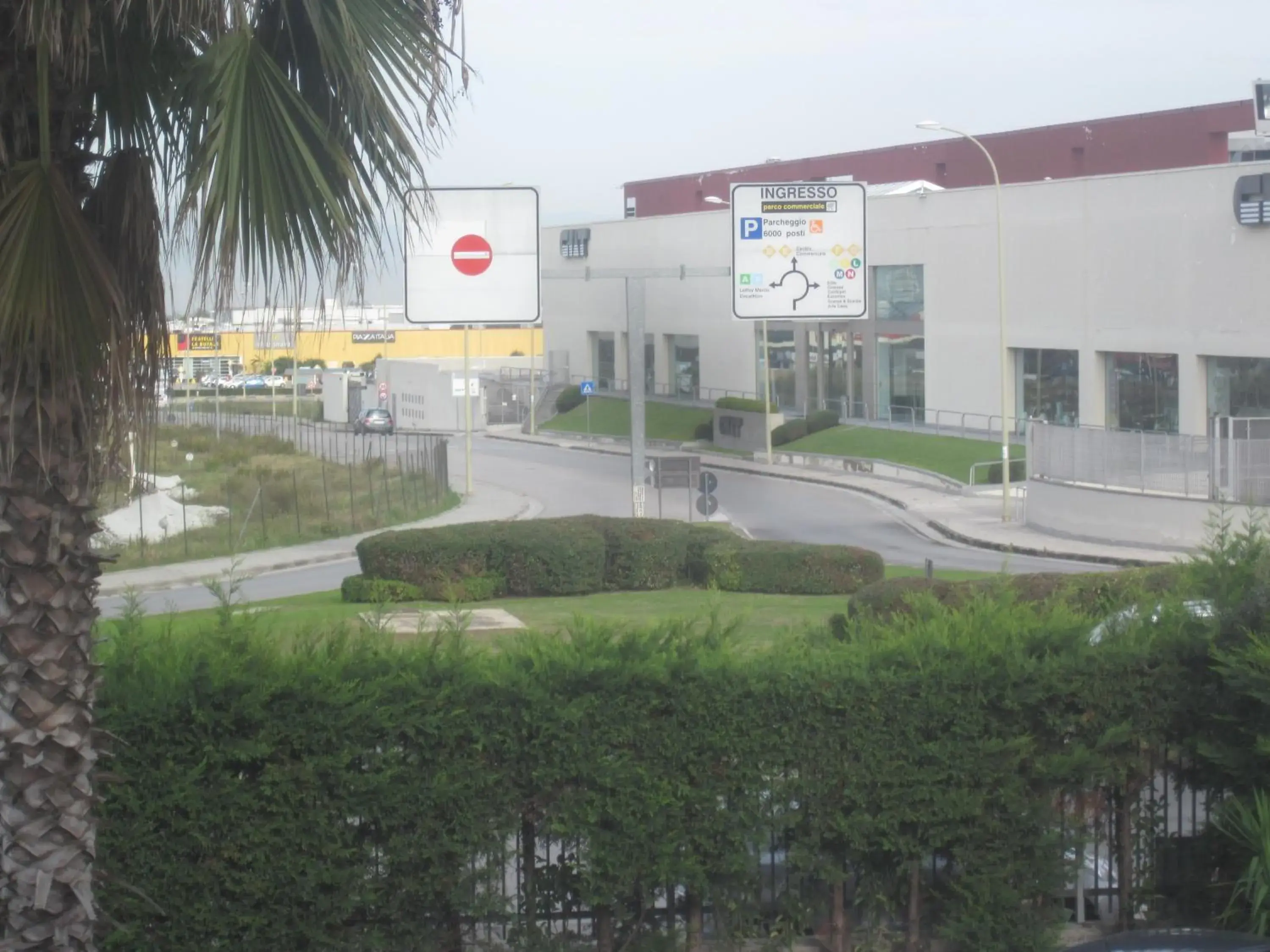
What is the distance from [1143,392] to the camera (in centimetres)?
4588

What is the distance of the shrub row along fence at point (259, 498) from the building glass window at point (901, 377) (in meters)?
19.9

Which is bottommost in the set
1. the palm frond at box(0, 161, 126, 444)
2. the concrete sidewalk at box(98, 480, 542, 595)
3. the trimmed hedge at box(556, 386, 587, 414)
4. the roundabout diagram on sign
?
the concrete sidewalk at box(98, 480, 542, 595)

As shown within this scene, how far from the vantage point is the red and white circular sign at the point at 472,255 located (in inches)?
1100

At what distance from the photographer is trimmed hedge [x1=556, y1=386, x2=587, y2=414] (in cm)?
7681

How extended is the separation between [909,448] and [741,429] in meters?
10.1

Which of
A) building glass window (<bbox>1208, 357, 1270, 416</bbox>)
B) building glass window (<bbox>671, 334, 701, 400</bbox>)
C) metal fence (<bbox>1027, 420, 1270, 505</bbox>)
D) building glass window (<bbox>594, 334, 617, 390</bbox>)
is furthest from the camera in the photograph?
building glass window (<bbox>594, 334, 617, 390</bbox>)

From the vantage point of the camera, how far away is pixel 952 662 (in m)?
6.78

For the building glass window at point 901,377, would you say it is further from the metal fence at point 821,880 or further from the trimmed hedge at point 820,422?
the metal fence at point 821,880

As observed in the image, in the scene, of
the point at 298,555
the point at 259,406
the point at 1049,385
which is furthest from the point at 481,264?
the point at 259,406

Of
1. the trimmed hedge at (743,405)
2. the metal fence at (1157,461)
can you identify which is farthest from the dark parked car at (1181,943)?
the trimmed hedge at (743,405)

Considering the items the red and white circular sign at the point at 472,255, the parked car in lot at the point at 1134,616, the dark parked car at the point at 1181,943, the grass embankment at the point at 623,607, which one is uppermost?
the red and white circular sign at the point at 472,255

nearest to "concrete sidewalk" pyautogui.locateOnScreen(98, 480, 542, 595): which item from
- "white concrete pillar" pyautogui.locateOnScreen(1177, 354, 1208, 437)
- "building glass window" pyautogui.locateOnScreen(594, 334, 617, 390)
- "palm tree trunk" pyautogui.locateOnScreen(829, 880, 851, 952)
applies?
"white concrete pillar" pyautogui.locateOnScreen(1177, 354, 1208, 437)

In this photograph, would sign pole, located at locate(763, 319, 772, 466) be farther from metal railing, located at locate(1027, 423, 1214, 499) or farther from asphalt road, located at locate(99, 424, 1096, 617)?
metal railing, located at locate(1027, 423, 1214, 499)

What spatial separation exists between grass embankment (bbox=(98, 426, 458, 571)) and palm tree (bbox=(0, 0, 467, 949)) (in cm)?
2560
